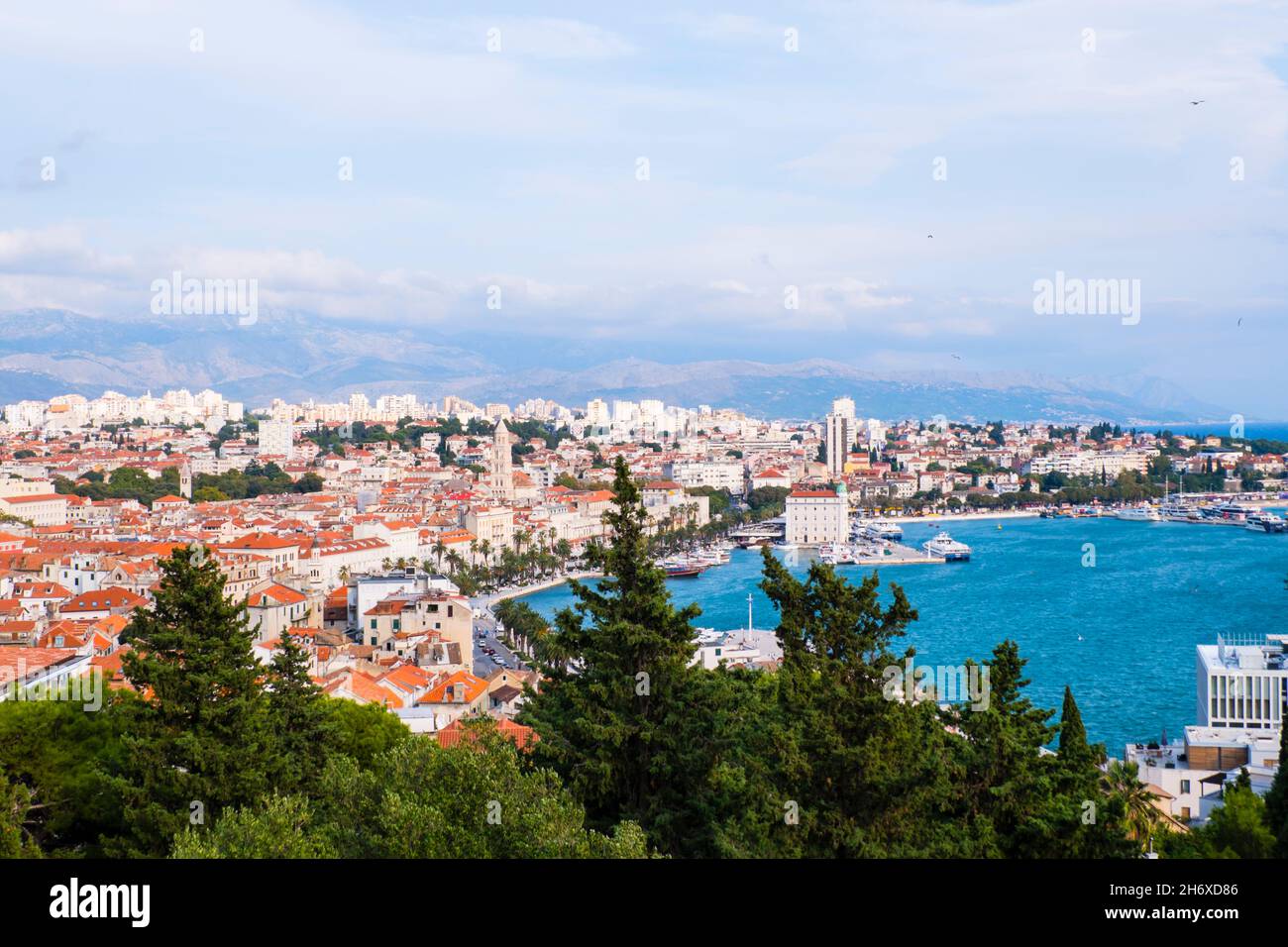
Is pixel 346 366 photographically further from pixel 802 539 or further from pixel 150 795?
pixel 150 795

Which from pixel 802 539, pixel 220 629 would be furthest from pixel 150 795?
pixel 802 539

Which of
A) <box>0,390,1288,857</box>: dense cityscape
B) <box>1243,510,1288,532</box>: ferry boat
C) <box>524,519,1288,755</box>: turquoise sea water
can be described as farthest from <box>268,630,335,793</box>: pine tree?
<box>1243,510,1288,532</box>: ferry boat

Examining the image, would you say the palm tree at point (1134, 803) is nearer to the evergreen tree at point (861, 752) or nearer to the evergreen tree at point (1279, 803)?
the evergreen tree at point (1279, 803)

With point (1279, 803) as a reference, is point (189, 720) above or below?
above

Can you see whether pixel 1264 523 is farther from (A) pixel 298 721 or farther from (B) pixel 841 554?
(A) pixel 298 721

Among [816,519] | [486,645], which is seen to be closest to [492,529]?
[816,519]

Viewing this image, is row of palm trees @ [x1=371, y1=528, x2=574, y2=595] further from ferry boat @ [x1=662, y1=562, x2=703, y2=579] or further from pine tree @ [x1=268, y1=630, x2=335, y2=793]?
pine tree @ [x1=268, y1=630, x2=335, y2=793]

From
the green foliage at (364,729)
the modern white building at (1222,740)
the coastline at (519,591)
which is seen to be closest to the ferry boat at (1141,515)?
the coastline at (519,591)
